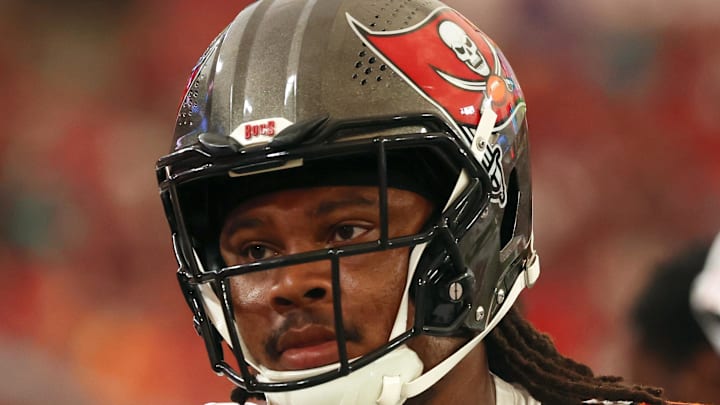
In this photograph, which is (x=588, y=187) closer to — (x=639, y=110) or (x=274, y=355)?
(x=639, y=110)

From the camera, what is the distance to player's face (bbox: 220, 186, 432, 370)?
0.94 metres

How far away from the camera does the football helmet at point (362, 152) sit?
93 centimetres

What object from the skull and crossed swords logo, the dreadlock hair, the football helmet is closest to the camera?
the football helmet

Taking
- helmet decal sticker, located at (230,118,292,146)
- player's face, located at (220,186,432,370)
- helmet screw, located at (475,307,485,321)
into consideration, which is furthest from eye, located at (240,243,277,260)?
helmet screw, located at (475,307,485,321)

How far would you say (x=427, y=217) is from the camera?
0.98 meters

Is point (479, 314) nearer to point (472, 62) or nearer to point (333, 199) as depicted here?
point (333, 199)

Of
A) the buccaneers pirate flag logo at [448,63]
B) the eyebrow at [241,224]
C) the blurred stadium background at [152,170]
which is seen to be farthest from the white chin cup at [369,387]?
the blurred stadium background at [152,170]

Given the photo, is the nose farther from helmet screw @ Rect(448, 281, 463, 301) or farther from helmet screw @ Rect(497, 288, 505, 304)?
helmet screw @ Rect(497, 288, 505, 304)

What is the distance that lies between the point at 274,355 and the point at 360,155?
28 centimetres

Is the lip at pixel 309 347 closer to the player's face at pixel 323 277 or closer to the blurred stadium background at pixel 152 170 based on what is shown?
the player's face at pixel 323 277

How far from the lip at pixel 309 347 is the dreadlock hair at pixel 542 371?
40 centimetres

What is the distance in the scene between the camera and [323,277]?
936mm

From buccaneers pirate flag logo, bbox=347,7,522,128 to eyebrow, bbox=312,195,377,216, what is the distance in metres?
0.16

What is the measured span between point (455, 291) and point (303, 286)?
0.64ft
